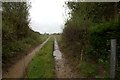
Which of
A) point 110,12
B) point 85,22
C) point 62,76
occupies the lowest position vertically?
point 62,76

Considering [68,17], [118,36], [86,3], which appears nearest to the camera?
[118,36]

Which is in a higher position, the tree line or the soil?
the tree line

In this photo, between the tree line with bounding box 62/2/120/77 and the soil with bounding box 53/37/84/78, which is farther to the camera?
the soil with bounding box 53/37/84/78

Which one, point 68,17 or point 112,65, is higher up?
point 68,17

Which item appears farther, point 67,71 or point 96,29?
point 67,71

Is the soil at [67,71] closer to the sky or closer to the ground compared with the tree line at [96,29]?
closer to the ground

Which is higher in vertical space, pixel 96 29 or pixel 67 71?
pixel 96 29

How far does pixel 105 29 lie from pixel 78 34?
1964 millimetres

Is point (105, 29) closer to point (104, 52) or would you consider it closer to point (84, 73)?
point (104, 52)

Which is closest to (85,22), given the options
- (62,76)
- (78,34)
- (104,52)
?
(78,34)

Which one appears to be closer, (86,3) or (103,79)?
(103,79)

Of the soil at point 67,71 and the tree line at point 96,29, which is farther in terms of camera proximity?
the soil at point 67,71

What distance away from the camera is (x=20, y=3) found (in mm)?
10430

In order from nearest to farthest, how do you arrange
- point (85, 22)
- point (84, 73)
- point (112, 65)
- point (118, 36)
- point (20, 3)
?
1. point (112, 65)
2. point (118, 36)
3. point (84, 73)
4. point (85, 22)
5. point (20, 3)
